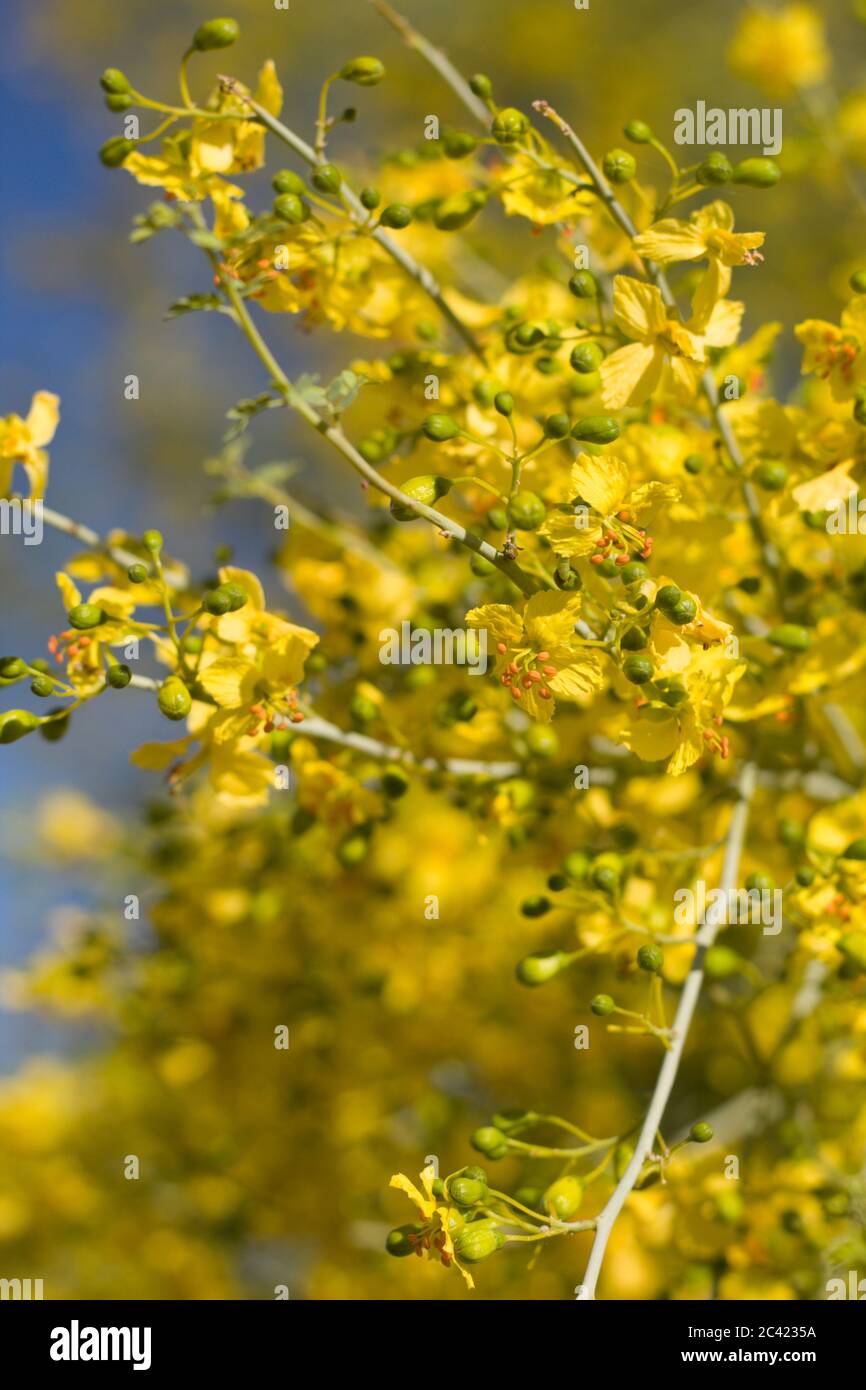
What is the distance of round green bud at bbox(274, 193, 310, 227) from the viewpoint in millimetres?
1661

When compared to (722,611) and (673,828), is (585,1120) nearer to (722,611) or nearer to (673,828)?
(673,828)

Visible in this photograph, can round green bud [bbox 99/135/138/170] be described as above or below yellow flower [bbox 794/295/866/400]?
above

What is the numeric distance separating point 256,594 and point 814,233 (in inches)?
141

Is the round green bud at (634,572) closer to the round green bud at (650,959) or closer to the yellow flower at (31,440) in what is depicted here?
the round green bud at (650,959)

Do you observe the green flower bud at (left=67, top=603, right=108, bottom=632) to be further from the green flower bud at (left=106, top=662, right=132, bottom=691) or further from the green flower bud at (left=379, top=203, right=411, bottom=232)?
the green flower bud at (left=379, top=203, right=411, bottom=232)

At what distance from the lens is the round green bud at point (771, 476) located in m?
1.78

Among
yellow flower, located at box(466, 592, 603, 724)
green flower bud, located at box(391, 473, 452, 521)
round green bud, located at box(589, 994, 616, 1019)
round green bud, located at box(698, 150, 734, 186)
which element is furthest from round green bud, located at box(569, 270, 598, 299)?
round green bud, located at box(589, 994, 616, 1019)

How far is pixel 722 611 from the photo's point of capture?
2031 mm

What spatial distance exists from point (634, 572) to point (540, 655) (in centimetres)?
15

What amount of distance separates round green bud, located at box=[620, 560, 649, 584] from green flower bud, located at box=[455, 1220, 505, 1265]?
0.76 meters

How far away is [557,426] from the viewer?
5.04 feet

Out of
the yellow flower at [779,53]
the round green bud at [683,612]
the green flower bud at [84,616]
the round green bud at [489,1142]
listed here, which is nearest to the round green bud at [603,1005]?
the round green bud at [489,1142]

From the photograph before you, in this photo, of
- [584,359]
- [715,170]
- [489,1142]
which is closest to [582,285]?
[584,359]
